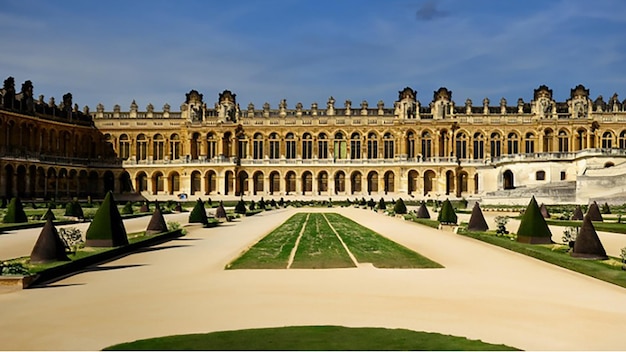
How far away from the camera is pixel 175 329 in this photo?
9641 mm

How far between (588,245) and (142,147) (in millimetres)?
69868

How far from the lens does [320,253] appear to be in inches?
798

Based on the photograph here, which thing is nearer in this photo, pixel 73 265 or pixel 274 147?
pixel 73 265

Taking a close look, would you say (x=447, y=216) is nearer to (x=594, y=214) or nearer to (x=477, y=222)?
(x=477, y=222)

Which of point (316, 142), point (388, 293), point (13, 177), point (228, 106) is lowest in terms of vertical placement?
point (388, 293)

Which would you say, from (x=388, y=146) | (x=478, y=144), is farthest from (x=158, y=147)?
(x=478, y=144)

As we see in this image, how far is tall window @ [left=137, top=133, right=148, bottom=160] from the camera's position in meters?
79.6

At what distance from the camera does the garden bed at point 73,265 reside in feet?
43.3

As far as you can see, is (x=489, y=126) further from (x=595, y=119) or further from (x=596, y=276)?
(x=596, y=276)

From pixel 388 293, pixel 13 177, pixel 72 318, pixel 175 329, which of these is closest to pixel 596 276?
pixel 388 293

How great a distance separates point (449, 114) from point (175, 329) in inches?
2783

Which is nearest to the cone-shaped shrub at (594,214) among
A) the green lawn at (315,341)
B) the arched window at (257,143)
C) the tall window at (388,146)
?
the green lawn at (315,341)

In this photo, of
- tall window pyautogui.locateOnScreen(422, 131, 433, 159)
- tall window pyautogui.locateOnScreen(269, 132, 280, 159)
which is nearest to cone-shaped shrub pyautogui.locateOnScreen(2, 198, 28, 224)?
tall window pyautogui.locateOnScreen(269, 132, 280, 159)

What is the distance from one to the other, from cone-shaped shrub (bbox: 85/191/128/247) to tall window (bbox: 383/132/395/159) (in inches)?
2317
